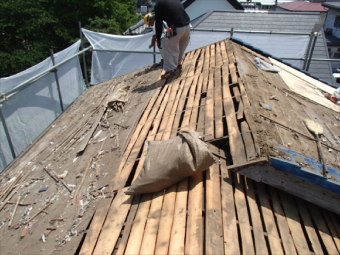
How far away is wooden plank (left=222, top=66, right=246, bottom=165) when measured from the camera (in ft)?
7.48

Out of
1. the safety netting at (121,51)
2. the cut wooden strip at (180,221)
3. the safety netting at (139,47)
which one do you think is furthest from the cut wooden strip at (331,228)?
the safety netting at (121,51)

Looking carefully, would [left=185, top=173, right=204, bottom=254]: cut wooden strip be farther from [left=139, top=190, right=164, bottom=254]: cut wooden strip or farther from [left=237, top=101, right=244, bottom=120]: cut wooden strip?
[left=237, top=101, right=244, bottom=120]: cut wooden strip

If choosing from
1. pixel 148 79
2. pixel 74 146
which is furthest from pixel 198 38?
pixel 74 146

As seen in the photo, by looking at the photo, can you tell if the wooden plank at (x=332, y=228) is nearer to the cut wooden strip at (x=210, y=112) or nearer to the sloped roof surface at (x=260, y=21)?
the cut wooden strip at (x=210, y=112)

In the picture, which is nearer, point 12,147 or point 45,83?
point 12,147

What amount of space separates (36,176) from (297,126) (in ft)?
10.6

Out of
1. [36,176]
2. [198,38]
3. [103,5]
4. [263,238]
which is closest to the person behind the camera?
[263,238]

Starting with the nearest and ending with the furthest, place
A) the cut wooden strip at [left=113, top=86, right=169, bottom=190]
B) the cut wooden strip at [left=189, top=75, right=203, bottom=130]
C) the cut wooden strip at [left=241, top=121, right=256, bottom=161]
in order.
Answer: the cut wooden strip at [left=241, top=121, right=256, bottom=161] < the cut wooden strip at [left=113, top=86, right=169, bottom=190] < the cut wooden strip at [left=189, top=75, right=203, bottom=130]

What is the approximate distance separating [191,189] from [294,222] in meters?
0.85

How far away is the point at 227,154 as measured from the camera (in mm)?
2609

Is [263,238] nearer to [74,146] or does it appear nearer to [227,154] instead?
[227,154]

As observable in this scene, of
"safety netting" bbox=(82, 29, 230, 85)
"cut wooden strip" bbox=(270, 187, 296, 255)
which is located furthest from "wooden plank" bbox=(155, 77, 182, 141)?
"safety netting" bbox=(82, 29, 230, 85)

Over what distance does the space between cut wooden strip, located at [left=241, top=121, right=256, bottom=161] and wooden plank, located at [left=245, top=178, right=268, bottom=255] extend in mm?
277

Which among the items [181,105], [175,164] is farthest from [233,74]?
[175,164]
